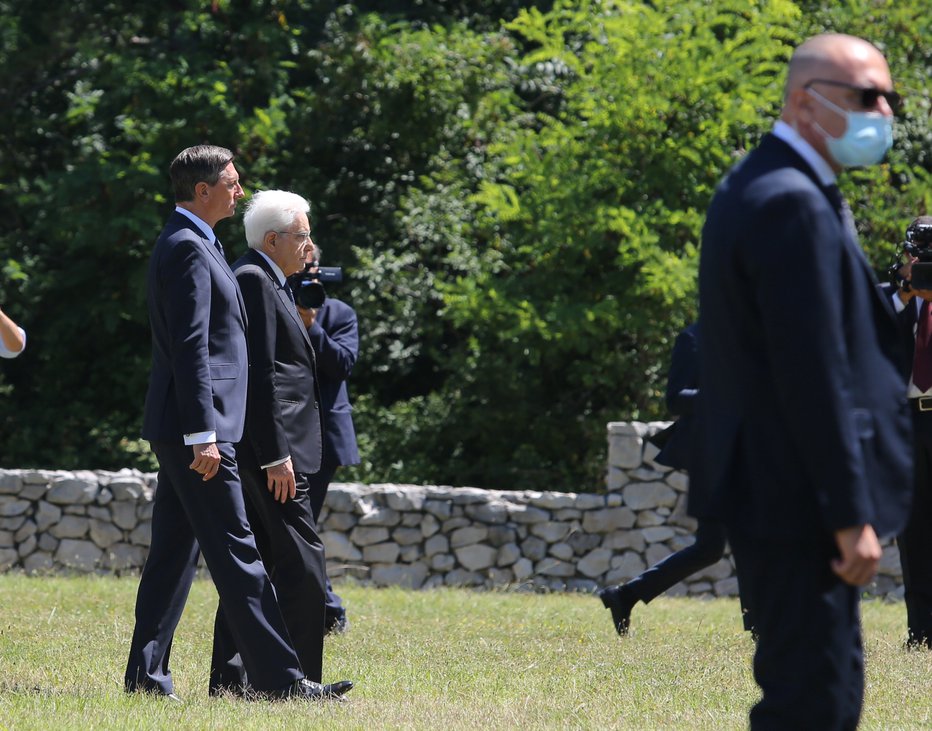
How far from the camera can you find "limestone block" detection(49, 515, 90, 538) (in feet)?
34.7

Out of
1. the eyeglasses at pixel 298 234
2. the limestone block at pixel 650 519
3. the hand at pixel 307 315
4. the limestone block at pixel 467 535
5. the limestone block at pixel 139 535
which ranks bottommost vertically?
the limestone block at pixel 139 535

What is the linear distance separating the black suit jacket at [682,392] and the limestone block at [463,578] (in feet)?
12.9

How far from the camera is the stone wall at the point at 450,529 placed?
10.5 m

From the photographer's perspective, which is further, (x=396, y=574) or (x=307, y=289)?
(x=396, y=574)

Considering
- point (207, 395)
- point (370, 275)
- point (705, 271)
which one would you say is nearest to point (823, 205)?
point (705, 271)

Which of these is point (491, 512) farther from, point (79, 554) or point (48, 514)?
point (48, 514)

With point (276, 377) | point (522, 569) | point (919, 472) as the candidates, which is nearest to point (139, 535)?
point (522, 569)

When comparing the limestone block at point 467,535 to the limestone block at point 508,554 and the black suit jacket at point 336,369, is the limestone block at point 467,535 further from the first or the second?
the black suit jacket at point 336,369

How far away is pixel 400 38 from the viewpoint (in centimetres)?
1419

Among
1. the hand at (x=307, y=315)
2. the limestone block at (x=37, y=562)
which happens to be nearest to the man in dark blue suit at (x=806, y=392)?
the hand at (x=307, y=315)

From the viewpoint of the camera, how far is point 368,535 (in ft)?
34.3

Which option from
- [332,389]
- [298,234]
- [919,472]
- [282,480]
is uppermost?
[298,234]

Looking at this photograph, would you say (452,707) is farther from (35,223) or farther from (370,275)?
(35,223)

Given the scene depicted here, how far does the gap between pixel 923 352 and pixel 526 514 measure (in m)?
Answer: 4.52
